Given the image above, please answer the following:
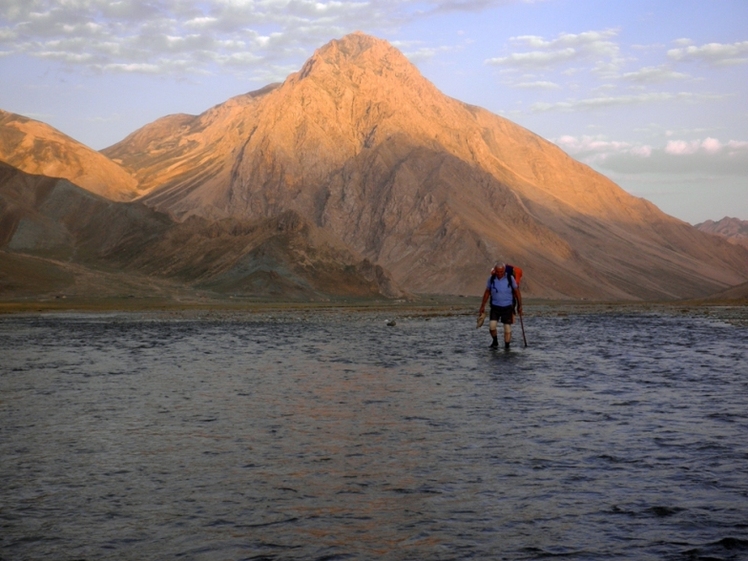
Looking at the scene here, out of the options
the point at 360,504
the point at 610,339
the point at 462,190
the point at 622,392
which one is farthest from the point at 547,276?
the point at 360,504

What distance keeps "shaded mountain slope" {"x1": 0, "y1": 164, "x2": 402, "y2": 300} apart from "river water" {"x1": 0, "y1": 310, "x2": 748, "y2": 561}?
76032 millimetres

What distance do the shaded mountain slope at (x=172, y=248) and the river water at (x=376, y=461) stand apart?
76032 millimetres

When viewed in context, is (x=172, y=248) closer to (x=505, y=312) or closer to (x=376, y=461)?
(x=505, y=312)

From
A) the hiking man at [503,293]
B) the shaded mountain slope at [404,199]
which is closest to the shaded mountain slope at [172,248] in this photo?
the shaded mountain slope at [404,199]

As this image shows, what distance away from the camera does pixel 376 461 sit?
11.1 metres

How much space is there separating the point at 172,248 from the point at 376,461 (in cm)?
10930

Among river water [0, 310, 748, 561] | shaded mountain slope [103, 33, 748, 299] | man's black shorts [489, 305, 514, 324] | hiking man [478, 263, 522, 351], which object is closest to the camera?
river water [0, 310, 748, 561]

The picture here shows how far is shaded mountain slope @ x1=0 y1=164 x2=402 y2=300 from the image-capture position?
100938 millimetres

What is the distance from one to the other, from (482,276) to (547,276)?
12.1 m

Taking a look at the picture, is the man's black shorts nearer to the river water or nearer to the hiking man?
the hiking man

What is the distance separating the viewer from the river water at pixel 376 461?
805 centimetres

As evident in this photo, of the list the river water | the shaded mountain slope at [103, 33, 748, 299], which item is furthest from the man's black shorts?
the shaded mountain slope at [103, 33, 748, 299]

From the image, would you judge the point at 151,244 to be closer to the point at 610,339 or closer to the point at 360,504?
the point at 610,339

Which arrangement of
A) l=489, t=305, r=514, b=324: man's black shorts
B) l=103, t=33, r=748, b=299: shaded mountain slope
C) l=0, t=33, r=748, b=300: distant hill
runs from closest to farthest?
l=489, t=305, r=514, b=324: man's black shorts, l=0, t=33, r=748, b=300: distant hill, l=103, t=33, r=748, b=299: shaded mountain slope
